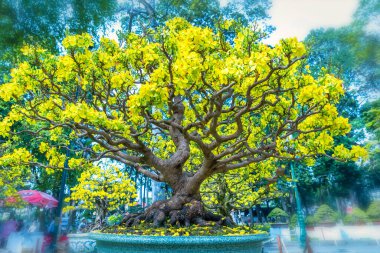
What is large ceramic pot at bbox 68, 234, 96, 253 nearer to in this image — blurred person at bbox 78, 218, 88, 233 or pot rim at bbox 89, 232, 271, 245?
pot rim at bbox 89, 232, 271, 245

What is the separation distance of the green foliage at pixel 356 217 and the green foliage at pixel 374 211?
88 millimetres

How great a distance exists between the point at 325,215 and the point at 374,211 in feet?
2.75

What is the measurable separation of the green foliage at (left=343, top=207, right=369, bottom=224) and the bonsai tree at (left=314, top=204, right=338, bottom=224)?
16 centimetres

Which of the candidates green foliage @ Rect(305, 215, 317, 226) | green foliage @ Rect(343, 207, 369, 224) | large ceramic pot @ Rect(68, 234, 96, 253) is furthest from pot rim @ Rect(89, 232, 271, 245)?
large ceramic pot @ Rect(68, 234, 96, 253)

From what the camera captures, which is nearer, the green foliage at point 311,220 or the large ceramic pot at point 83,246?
the green foliage at point 311,220

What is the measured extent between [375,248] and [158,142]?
493cm

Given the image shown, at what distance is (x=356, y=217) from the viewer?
9.07ft

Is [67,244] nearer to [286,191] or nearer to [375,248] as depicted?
[375,248]

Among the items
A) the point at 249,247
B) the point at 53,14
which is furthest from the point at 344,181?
the point at 53,14

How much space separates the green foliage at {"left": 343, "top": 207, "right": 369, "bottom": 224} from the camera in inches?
105

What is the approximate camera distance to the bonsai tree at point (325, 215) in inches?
123

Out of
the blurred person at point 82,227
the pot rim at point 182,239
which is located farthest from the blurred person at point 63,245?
the blurred person at point 82,227

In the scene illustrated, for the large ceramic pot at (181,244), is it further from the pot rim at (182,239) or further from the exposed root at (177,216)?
the exposed root at (177,216)

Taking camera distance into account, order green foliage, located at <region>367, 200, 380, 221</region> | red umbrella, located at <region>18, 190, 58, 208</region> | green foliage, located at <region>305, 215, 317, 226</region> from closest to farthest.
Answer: green foliage, located at <region>367, 200, 380, 221</region> < green foliage, located at <region>305, 215, 317, 226</region> < red umbrella, located at <region>18, 190, 58, 208</region>
